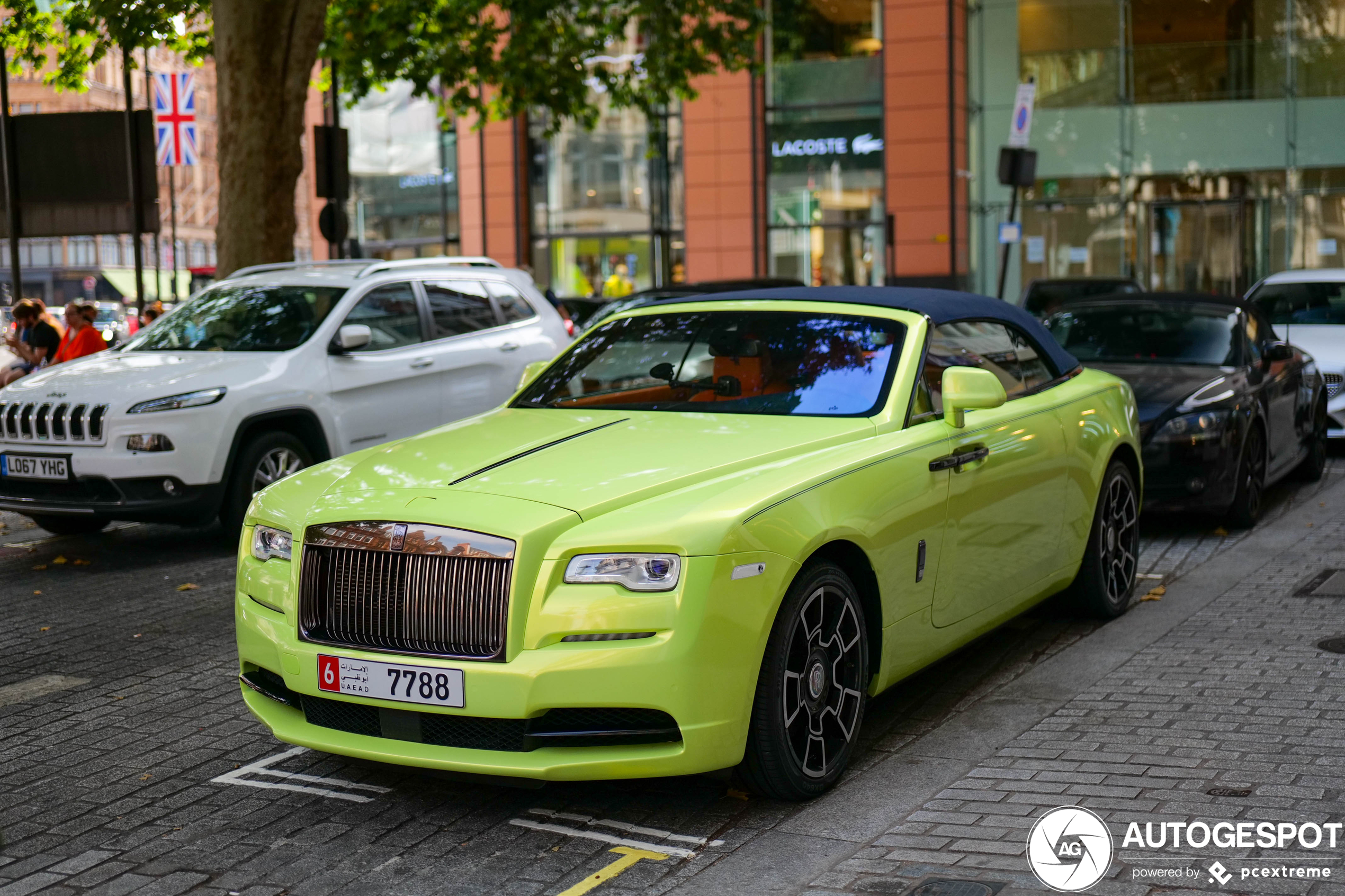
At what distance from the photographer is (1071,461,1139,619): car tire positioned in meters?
6.82

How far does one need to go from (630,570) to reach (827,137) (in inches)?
1124

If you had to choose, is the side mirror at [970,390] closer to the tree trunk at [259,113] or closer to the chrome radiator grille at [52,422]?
the chrome radiator grille at [52,422]

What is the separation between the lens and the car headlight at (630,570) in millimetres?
4141

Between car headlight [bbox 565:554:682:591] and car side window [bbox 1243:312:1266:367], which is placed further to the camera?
car side window [bbox 1243:312:1266:367]

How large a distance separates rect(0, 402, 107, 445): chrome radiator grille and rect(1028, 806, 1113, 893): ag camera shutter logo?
663 cm

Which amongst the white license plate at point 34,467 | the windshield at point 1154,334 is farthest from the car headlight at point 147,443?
the windshield at point 1154,334

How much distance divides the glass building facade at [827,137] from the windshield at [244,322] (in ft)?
70.9

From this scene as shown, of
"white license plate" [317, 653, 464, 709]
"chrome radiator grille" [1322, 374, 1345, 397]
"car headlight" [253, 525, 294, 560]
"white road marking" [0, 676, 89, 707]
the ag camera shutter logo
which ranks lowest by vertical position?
"white road marking" [0, 676, 89, 707]

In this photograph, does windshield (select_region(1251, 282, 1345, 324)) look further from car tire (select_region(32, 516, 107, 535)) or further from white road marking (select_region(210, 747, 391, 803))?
white road marking (select_region(210, 747, 391, 803))

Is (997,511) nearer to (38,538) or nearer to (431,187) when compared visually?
(38,538)

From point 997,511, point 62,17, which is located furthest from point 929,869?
point 62,17

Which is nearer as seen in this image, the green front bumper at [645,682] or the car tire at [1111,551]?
the green front bumper at [645,682]

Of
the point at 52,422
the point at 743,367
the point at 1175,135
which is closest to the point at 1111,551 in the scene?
the point at 743,367

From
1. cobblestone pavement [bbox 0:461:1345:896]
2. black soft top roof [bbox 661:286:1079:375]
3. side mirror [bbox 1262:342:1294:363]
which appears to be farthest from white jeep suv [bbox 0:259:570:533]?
side mirror [bbox 1262:342:1294:363]
